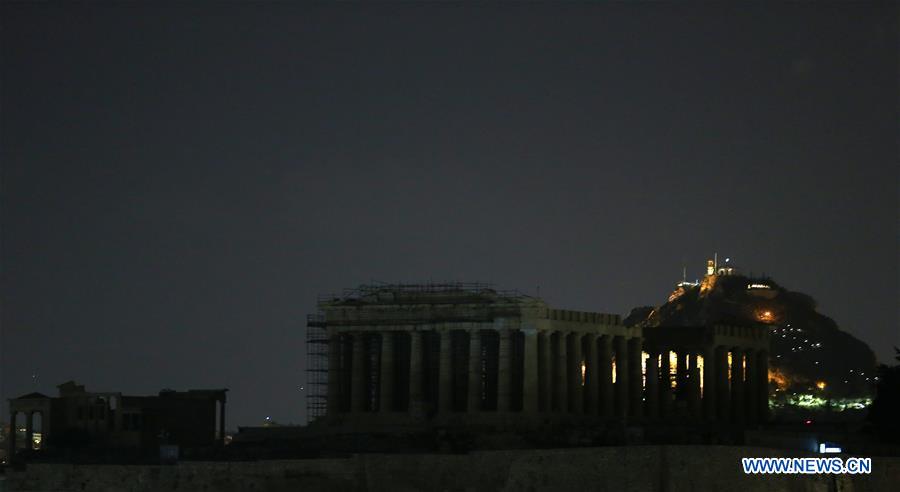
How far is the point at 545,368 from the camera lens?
13825 centimetres

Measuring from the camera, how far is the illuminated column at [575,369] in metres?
141

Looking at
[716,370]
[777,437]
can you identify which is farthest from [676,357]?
[777,437]

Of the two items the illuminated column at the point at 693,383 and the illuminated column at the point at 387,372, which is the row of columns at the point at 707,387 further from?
the illuminated column at the point at 387,372

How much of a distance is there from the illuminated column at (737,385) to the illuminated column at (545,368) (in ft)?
76.4

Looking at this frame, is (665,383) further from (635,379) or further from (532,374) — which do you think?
(532,374)

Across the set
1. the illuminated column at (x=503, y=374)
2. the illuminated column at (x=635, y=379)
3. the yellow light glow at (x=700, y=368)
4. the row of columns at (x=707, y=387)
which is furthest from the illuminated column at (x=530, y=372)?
the yellow light glow at (x=700, y=368)

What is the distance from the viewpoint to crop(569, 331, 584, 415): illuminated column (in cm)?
14100

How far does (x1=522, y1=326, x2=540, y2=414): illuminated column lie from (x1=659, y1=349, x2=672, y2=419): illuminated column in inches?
705

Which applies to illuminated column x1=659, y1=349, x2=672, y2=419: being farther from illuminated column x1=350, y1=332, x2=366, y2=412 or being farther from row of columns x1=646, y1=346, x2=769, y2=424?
Answer: illuminated column x1=350, y1=332, x2=366, y2=412

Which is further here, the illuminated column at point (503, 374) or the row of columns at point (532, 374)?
the row of columns at point (532, 374)

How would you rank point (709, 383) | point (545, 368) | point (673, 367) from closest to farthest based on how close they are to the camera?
point (545, 368) < point (709, 383) < point (673, 367)

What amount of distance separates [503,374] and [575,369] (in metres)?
7.39

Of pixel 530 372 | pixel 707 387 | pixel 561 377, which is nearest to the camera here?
pixel 530 372

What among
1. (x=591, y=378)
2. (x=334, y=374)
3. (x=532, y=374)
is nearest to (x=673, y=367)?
(x=591, y=378)
